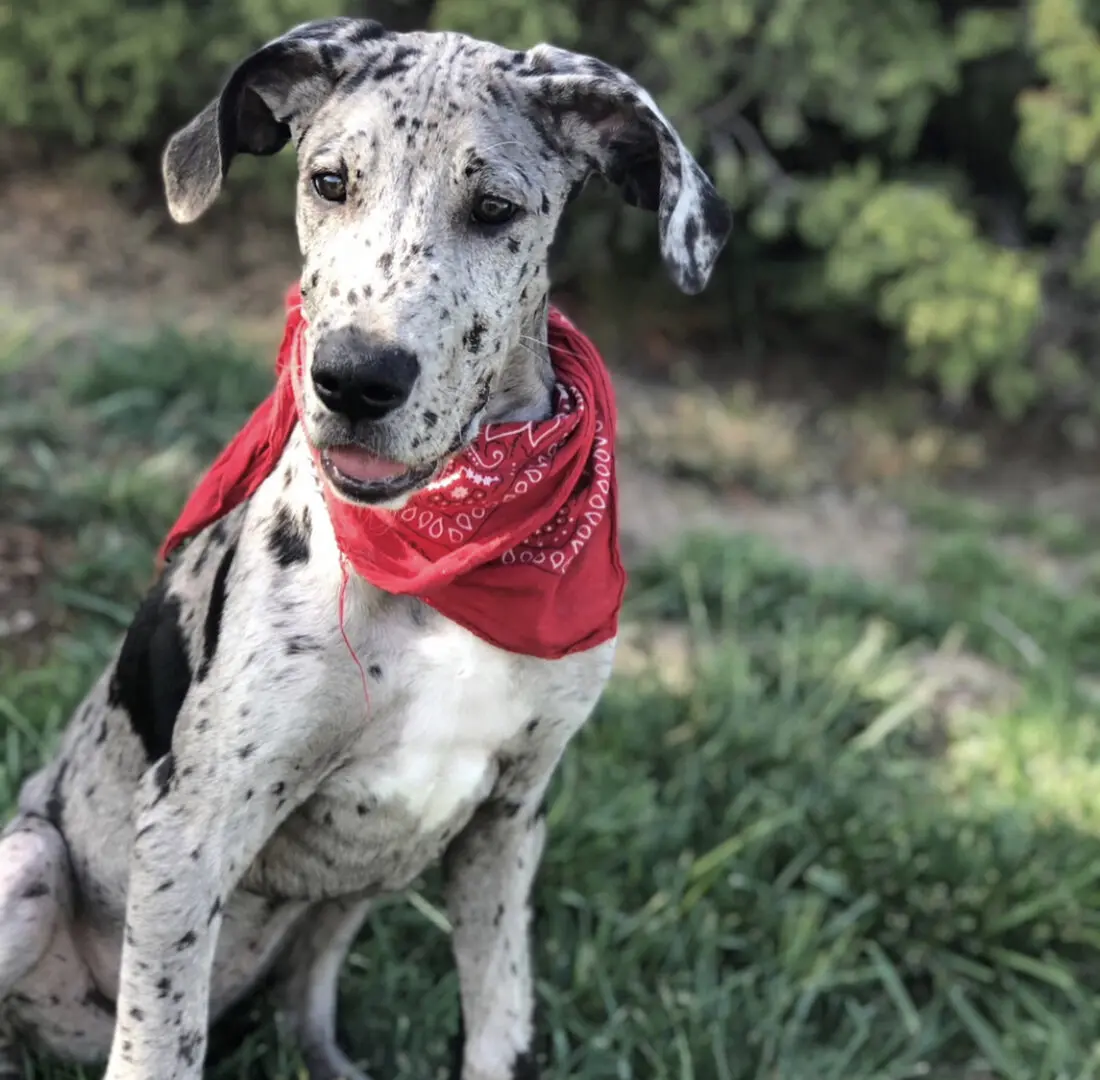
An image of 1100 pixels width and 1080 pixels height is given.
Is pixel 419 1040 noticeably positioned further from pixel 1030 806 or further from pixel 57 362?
pixel 57 362

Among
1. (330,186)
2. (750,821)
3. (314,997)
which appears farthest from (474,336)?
(750,821)

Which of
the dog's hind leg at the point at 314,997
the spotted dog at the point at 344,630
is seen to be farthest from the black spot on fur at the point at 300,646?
the dog's hind leg at the point at 314,997

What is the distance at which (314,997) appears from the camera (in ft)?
10.3

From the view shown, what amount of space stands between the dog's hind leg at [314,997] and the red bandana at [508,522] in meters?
0.99

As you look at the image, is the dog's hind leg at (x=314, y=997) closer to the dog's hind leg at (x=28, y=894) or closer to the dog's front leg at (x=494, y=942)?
the dog's front leg at (x=494, y=942)

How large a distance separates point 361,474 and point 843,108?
17.1ft

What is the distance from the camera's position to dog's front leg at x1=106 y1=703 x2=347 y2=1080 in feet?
7.72

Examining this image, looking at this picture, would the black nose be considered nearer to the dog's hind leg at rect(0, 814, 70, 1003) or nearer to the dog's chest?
the dog's chest

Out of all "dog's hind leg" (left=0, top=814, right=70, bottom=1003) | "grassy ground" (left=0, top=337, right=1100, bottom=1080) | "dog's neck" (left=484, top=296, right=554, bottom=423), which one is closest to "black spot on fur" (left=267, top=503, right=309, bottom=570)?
"dog's neck" (left=484, top=296, right=554, bottom=423)

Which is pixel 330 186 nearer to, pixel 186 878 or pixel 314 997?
pixel 186 878

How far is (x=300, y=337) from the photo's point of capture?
2.52m

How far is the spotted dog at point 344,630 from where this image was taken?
225 cm

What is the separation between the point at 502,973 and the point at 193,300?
5.17m

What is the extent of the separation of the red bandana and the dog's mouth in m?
0.12
